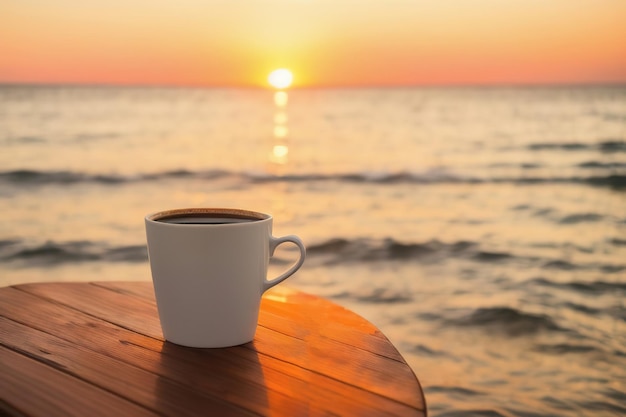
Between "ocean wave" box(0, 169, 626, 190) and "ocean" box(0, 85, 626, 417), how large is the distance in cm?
5

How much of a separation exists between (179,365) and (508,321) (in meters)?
3.19

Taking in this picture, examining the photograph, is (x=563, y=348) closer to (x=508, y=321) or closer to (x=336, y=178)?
(x=508, y=321)

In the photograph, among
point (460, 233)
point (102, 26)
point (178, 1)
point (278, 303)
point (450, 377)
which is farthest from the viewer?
point (102, 26)

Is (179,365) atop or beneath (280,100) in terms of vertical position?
beneath

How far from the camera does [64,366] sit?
29.6 inches

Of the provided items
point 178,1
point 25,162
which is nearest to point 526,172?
point 25,162

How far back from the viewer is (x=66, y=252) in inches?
200

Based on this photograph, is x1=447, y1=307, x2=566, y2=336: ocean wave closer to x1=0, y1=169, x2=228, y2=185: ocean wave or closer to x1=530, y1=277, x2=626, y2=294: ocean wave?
x1=530, y1=277, x2=626, y2=294: ocean wave

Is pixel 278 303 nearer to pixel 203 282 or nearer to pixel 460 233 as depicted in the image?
pixel 203 282

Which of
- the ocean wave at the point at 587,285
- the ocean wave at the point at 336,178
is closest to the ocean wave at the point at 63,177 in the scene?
the ocean wave at the point at 336,178

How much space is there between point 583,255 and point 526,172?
483 cm

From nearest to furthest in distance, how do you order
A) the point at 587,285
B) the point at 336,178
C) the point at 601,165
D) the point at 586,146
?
the point at 587,285
the point at 336,178
the point at 601,165
the point at 586,146

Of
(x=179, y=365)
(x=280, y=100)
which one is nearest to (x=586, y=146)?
(x=179, y=365)

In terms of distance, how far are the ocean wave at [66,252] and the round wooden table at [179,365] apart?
160 inches
